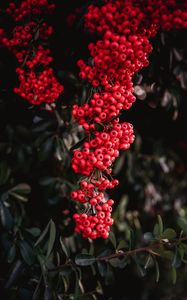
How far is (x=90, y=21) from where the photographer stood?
1.24 meters

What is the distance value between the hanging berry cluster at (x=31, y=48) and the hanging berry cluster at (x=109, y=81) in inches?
9.6

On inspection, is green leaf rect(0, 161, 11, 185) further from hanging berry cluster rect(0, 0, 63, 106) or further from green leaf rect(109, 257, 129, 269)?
green leaf rect(109, 257, 129, 269)

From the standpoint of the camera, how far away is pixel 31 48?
4.80 feet

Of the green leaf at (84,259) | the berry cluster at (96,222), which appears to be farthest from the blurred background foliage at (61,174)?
the berry cluster at (96,222)

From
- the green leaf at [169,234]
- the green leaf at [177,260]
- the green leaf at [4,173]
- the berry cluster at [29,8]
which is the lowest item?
the green leaf at [177,260]

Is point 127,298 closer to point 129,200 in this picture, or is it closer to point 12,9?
point 129,200

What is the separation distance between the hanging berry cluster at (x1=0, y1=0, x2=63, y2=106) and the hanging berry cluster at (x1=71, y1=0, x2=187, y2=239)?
24cm

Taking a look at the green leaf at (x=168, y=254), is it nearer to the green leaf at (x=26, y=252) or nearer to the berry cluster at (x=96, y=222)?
the berry cluster at (x=96, y=222)

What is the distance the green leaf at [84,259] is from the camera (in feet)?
4.77

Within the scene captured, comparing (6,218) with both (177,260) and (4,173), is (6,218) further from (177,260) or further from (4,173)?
(177,260)

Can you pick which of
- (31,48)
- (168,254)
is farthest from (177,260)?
(31,48)

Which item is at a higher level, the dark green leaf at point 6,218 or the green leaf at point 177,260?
the dark green leaf at point 6,218

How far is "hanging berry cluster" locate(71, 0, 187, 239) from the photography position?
1.15m

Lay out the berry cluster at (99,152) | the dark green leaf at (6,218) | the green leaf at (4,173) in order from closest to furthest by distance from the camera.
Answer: the berry cluster at (99,152)
the dark green leaf at (6,218)
the green leaf at (4,173)
